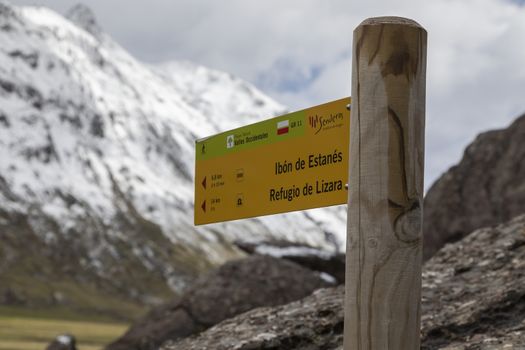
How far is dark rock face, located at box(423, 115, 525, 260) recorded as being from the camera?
2606 centimetres

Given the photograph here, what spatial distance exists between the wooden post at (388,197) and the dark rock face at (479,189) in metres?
19.9

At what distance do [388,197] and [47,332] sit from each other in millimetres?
137719

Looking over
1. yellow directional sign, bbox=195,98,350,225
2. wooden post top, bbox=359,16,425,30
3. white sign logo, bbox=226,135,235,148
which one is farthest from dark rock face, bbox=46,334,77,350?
wooden post top, bbox=359,16,425,30

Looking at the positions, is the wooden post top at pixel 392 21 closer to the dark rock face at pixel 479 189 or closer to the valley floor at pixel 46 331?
the dark rock face at pixel 479 189

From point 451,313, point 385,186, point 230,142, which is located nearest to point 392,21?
point 385,186

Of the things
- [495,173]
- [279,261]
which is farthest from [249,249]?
[495,173]

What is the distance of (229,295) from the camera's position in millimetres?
21297

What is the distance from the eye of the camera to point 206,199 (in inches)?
315

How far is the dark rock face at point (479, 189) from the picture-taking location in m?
26.1

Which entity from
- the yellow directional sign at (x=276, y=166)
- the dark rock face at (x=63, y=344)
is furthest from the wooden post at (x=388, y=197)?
the dark rock face at (x=63, y=344)

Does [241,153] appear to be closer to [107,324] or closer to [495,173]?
[495,173]

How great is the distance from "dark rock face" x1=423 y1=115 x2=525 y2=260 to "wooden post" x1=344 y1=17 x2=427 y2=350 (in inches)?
783

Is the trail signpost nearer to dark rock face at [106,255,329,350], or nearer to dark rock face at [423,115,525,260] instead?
dark rock face at [106,255,329,350]

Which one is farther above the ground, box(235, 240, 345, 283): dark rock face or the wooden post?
box(235, 240, 345, 283): dark rock face
